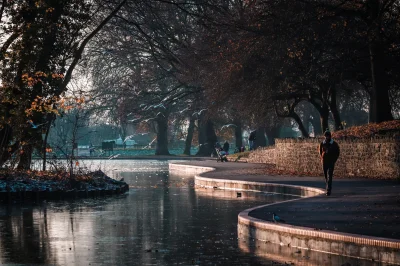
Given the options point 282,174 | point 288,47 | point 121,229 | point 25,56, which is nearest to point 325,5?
point 288,47

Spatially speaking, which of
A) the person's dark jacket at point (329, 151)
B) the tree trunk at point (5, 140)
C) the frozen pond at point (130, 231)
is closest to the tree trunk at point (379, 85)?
the frozen pond at point (130, 231)

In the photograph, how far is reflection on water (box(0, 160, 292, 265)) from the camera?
12.8m

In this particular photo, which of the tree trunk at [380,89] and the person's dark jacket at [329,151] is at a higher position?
the tree trunk at [380,89]

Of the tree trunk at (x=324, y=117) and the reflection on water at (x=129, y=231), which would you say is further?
the tree trunk at (x=324, y=117)

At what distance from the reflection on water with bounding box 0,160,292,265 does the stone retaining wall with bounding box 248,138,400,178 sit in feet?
14.6

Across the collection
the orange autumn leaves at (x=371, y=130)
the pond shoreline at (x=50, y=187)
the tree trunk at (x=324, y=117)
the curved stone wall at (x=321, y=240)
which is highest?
the tree trunk at (x=324, y=117)

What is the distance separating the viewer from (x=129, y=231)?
641 inches

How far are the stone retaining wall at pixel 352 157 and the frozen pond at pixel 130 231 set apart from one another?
4.25 meters

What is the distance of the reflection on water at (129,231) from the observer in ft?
41.9

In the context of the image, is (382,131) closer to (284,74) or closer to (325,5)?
(325,5)

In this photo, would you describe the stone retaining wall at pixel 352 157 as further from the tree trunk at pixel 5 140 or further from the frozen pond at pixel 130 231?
the tree trunk at pixel 5 140

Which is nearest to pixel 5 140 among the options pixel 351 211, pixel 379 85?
pixel 351 211

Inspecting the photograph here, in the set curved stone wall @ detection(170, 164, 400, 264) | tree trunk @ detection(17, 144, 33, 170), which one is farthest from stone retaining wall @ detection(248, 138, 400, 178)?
curved stone wall @ detection(170, 164, 400, 264)

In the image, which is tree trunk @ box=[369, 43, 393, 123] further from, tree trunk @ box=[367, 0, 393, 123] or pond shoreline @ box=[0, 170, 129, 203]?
pond shoreline @ box=[0, 170, 129, 203]
